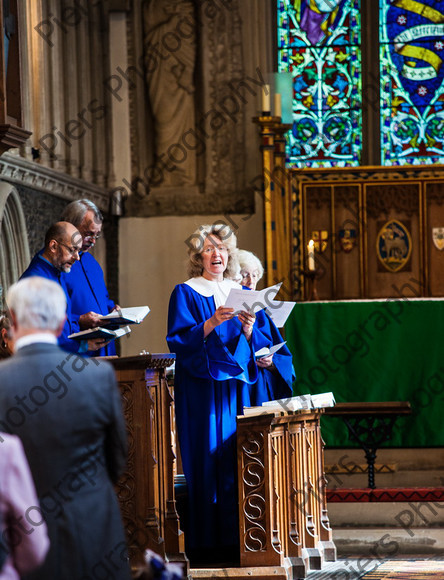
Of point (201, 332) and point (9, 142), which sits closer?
point (9, 142)

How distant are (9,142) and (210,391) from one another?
4.93ft

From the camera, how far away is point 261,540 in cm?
452

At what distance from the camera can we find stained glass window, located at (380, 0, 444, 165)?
963cm

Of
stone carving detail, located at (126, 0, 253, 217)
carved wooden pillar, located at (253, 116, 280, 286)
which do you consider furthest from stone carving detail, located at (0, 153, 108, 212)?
carved wooden pillar, located at (253, 116, 280, 286)

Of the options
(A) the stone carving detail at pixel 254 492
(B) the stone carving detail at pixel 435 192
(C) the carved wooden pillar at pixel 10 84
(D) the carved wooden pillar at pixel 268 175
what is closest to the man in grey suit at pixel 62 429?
(A) the stone carving detail at pixel 254 492

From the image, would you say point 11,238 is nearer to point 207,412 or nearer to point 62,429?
point 207,412

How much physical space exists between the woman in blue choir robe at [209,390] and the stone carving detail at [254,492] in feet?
0.79

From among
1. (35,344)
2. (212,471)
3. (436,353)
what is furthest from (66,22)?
(35,344)

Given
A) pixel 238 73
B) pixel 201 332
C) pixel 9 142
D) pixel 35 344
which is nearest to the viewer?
pixel 35 344

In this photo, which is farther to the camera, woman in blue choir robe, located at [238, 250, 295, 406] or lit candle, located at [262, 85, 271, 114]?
lit candle, located at [262, 85, 271, 114]

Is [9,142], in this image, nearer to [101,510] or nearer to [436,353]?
[101,510]

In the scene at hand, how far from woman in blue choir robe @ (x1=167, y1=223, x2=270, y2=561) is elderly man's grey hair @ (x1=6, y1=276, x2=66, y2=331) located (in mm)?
2350

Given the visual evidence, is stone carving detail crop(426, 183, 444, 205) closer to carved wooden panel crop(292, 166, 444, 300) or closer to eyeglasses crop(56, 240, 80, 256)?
carved wooden panel crop(292, 166, 444, 300)

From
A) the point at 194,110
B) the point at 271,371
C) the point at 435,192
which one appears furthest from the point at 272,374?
the point at 194,110
